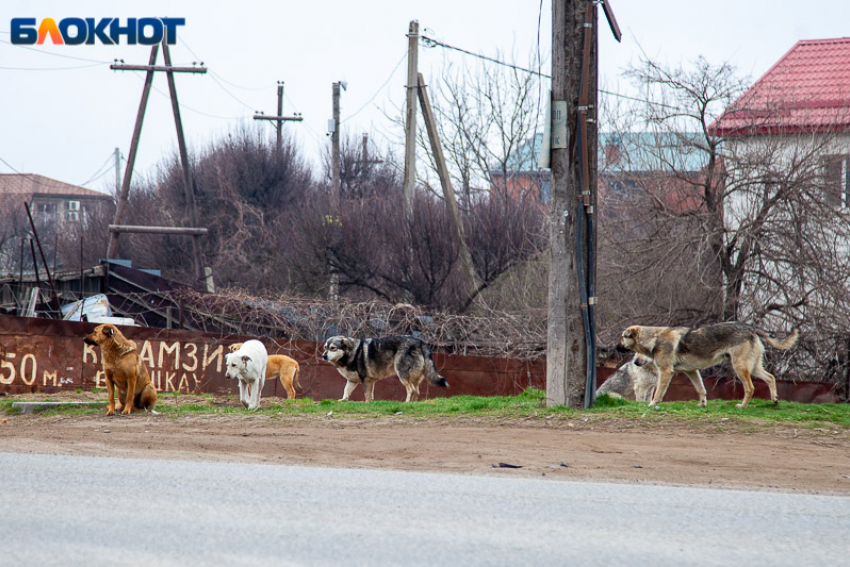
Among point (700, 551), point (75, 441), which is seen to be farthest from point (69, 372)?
point (700, 551)

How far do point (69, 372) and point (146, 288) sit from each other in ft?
27.2

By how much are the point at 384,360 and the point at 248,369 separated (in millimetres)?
2751

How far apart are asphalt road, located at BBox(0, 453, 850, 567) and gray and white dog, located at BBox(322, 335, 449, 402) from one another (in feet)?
28.0

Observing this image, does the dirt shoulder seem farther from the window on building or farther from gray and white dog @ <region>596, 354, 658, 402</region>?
the window on building

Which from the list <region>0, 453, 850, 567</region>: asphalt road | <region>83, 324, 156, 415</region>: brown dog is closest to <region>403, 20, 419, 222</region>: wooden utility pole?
<region>83, 324, 156, 415</region>: brown dog

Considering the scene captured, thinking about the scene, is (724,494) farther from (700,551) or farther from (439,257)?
(439,257)

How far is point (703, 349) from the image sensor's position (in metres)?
13.7

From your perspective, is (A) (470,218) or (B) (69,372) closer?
(B) (69,372)

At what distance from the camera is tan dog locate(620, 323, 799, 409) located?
13.5 metres

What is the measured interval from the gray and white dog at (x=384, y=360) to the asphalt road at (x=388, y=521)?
336 inches

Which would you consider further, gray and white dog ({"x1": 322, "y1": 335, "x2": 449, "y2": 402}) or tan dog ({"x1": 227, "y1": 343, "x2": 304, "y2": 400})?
tan dog ({"x1": 227, "y1": 343, "x2": 304, "y2": 400})

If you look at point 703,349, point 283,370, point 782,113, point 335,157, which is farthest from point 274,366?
point 335,157

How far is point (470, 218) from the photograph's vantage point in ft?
86.1

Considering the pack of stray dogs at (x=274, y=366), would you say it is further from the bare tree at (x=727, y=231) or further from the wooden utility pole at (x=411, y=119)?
the wooden utility pole at (x=411, y=119)
